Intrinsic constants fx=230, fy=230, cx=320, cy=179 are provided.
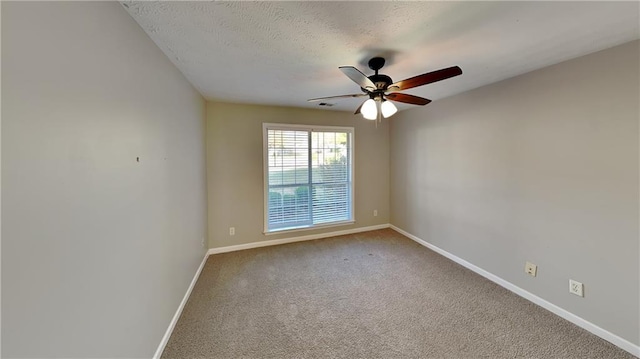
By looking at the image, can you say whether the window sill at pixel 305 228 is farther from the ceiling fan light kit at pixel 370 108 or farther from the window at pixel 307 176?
the ceiling fan light kit at pixel 370 108

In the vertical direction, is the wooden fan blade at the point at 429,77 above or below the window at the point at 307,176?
above

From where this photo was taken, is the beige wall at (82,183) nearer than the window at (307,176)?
Yes

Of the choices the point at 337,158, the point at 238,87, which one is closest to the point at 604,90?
the point at 337,158

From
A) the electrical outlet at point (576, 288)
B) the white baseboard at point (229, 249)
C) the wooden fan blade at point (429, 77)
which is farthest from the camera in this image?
the electrical outlet at point (576, 288)

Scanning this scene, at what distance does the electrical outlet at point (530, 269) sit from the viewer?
2252 mm

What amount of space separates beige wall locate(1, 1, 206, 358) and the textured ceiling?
0.33m

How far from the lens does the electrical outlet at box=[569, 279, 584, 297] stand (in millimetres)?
1944

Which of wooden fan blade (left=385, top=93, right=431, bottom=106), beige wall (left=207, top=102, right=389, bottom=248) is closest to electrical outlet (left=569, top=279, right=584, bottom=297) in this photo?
wooden fan blade (left=385, top=93, right=431, bottom=106)

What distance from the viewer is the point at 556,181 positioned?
2092 millimetres

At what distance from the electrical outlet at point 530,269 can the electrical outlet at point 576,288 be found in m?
0.25

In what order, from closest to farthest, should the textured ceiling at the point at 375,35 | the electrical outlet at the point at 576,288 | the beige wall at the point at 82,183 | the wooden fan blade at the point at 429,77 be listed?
the beige wall at the point at 82,183, the textured ceiling at the point at 375,35, the wooden fan blade at the point at 429,77, the electrical outlet at the point at 576,288

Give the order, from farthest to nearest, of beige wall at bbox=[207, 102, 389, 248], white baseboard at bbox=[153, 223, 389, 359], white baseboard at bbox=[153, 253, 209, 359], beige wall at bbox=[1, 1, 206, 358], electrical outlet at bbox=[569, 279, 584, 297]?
beige wall at bbox=[207, 102, 389, 248]
electrical outlet at bbox=[569, 279, 584, 297]
white baseboard at bbox=[153, 223, 389, 359]
white baseboard at bbox=[153, 253, 209, 359]
beige wall at bbox=[1, 1, 206, 358]

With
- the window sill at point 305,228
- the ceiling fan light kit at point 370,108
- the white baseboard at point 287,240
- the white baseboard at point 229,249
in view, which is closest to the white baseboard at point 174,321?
the white baseboard at point 229,249

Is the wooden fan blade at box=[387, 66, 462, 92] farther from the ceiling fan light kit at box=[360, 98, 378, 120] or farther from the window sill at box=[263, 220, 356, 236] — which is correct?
the window sill at box=[263, 220, 356, 236]
